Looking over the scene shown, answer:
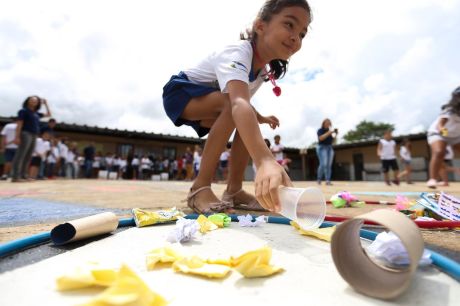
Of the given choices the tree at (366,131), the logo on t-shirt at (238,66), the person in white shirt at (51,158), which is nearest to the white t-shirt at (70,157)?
the person in white shirt at (51,158)

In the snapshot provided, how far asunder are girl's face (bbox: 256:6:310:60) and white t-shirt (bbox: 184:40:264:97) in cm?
12

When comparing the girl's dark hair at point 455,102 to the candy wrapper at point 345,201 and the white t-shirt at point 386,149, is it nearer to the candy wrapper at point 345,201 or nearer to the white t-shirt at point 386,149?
the candy wrapper at point 345,201

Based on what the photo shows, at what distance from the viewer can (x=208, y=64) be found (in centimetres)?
193

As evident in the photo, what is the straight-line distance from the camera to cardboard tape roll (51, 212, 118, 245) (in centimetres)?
99

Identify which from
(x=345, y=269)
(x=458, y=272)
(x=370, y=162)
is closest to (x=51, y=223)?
(x=345, y=269)

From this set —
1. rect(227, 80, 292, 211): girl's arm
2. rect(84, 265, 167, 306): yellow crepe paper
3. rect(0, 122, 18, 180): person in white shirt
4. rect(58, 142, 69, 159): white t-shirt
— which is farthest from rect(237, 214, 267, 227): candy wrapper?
rect(58, 142, 69, 159): white t-shirt

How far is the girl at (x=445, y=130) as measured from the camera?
14.2 ft

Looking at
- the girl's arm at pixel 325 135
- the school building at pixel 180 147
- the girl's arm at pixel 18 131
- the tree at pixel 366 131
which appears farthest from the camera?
the tree at pixel 366 131

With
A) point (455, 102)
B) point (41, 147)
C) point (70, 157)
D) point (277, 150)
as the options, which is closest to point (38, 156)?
point (41, 147)

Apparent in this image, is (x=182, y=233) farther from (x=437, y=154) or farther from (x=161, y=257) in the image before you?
(x=437, y=154)

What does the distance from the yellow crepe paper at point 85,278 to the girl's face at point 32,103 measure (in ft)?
21.1

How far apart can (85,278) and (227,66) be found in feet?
3.81

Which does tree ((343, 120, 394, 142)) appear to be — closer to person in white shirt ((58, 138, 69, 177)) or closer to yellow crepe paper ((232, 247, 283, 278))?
person in white shirt ((58, 138, 69, 177))

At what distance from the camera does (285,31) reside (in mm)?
1609
